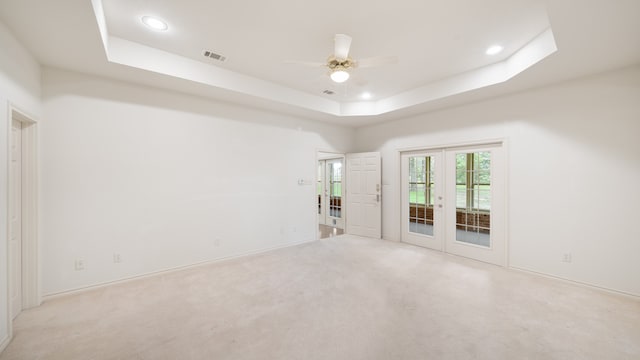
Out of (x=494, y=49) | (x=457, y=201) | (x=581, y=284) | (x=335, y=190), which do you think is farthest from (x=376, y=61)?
(x=335, y=190)

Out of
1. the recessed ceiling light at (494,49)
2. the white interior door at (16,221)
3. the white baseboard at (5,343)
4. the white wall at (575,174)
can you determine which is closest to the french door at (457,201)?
the white wall at (575,174)

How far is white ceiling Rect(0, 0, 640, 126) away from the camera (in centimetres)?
213

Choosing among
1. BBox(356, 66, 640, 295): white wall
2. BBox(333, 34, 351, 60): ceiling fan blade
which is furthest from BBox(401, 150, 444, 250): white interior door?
BBox(333, 34, 351, 60): ceiling fan blade

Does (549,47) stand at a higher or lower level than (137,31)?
lower

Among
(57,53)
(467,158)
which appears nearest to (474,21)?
(467,158)

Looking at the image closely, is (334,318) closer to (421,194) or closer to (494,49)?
(421,194)

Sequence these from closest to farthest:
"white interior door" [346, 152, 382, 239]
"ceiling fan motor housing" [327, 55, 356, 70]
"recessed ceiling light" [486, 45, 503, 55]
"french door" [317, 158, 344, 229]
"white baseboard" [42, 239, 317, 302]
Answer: "ceiling fan motor housing" [327, 55, 356, 70] < "white baseboard" [42, 239, 317, 302] < "recessed ceiling light" [486, 45, 503, 55] < "white interior door" [346, 152, 382, 239] < "french door" [317, 158, 344, 229]

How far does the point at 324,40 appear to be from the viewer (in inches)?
112

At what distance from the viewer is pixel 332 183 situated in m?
7.33

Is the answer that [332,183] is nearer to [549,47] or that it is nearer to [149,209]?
[149,209]

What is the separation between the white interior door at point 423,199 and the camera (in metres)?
4.78

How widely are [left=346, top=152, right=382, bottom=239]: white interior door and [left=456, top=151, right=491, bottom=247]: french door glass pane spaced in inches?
64.7

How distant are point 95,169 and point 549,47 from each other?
5.46m

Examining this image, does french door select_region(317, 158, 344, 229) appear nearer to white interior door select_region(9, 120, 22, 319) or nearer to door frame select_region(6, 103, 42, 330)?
door frame select_region(6, 103, 42, 330)
